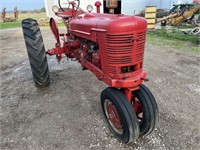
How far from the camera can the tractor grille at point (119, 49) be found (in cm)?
202

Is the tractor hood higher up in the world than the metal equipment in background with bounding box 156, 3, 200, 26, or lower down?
higher up

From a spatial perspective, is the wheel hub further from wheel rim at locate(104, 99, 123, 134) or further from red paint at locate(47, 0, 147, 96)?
wheel rim at locate(104, 99, 123, 134)

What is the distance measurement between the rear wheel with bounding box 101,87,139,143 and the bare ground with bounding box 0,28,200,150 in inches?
5.9

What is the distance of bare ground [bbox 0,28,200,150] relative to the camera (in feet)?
7.63

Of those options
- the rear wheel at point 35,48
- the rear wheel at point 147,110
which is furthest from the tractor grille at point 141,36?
the rear wheel at point 35,48

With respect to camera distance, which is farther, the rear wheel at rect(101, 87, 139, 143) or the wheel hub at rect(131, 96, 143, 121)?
the wheel hub at rect(131, 96, 143, 121)

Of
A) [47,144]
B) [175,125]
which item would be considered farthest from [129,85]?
[47,144]

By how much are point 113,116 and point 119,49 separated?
0.81m

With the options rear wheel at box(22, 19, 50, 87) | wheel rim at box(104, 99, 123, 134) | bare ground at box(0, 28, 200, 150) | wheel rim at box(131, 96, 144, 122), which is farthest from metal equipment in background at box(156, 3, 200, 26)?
wheel rim at box(104, 99, 123, 134)

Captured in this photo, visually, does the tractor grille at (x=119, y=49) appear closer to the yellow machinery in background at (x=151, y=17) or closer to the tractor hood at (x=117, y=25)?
the tractor hood at (x=117, y=25)

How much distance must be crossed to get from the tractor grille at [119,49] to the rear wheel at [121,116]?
278 mm

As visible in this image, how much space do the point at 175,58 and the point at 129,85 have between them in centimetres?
366

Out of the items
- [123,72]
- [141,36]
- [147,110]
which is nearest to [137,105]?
[147,110]

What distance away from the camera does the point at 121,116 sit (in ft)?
6.87
